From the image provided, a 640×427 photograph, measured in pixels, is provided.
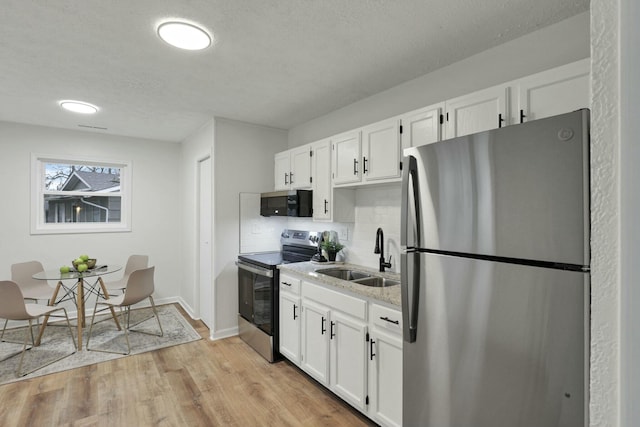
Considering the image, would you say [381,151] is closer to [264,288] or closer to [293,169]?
[293,169]

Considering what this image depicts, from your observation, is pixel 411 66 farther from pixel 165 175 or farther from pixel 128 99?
pixel 165 175

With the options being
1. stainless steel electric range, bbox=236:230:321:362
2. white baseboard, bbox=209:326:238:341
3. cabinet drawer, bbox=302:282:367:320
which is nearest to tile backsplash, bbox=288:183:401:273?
stainless steel electric range, bbox=236:230:321:362

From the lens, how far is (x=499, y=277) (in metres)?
1.36

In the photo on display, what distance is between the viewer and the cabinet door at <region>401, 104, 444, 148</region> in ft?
6.90

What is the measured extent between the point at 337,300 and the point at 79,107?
3194mm

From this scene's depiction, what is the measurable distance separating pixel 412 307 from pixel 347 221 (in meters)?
1.55

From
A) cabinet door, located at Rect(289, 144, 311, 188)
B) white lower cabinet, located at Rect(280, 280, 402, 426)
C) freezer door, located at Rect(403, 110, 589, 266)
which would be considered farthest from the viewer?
cabinet door, located at Rect(289, 144, 311, 188)

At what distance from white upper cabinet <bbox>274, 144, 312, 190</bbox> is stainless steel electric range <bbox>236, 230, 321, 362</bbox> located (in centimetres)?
56

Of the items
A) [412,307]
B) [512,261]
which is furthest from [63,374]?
[512,261]

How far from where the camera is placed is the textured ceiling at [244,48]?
5.84 ft

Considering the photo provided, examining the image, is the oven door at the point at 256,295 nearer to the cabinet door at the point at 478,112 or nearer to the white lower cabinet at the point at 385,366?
the white lower cabinet at the point at 385,366

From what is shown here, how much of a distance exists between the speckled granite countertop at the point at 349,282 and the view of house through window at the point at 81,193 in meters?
3.11

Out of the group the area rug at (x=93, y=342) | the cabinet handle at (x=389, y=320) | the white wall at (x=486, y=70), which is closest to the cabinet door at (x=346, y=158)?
the white wall at (x=486, y=70)

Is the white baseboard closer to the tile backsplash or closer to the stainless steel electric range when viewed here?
the stainless steel electric range
